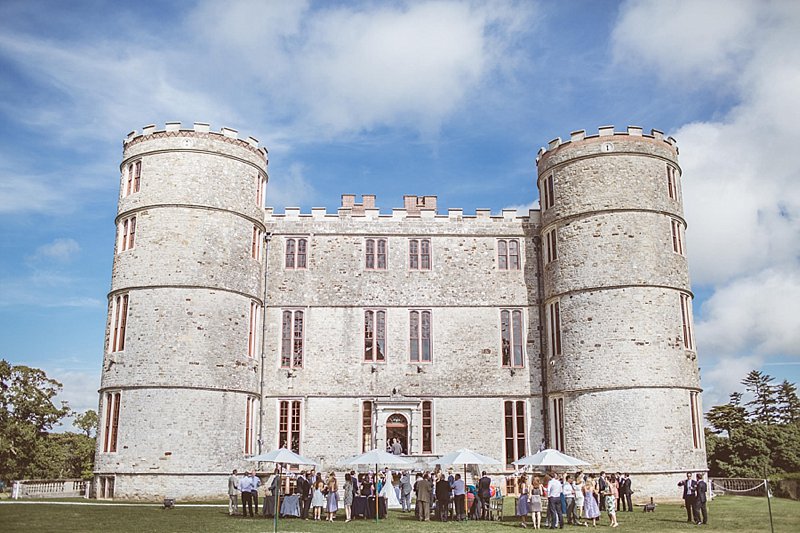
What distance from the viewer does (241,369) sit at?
29.1 m

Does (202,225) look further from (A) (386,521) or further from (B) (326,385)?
(A) (386,521)

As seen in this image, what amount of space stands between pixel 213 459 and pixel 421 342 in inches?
389

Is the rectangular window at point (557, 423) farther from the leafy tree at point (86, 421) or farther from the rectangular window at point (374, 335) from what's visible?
the leafy tree at point (86, 421)

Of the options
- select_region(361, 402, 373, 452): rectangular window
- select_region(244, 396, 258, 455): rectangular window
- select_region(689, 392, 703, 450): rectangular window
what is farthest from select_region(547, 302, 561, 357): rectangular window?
select_region(244, 396, 258, 455): rectangular window

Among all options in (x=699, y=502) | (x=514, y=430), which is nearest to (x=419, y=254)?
(x=514, y=430)

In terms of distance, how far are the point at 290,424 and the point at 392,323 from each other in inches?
239

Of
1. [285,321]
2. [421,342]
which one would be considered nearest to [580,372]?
[421,342]

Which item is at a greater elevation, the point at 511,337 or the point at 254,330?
the point at 254,330

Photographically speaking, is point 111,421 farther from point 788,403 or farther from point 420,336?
point 788,403

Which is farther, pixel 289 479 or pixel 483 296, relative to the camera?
pixel 483 296

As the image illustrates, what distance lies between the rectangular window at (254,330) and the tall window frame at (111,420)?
5296 mm

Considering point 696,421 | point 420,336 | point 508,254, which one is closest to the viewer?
point 696,421

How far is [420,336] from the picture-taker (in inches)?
1247

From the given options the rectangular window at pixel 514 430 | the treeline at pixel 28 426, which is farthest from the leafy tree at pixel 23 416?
the rectangular window at pixel 514 430
